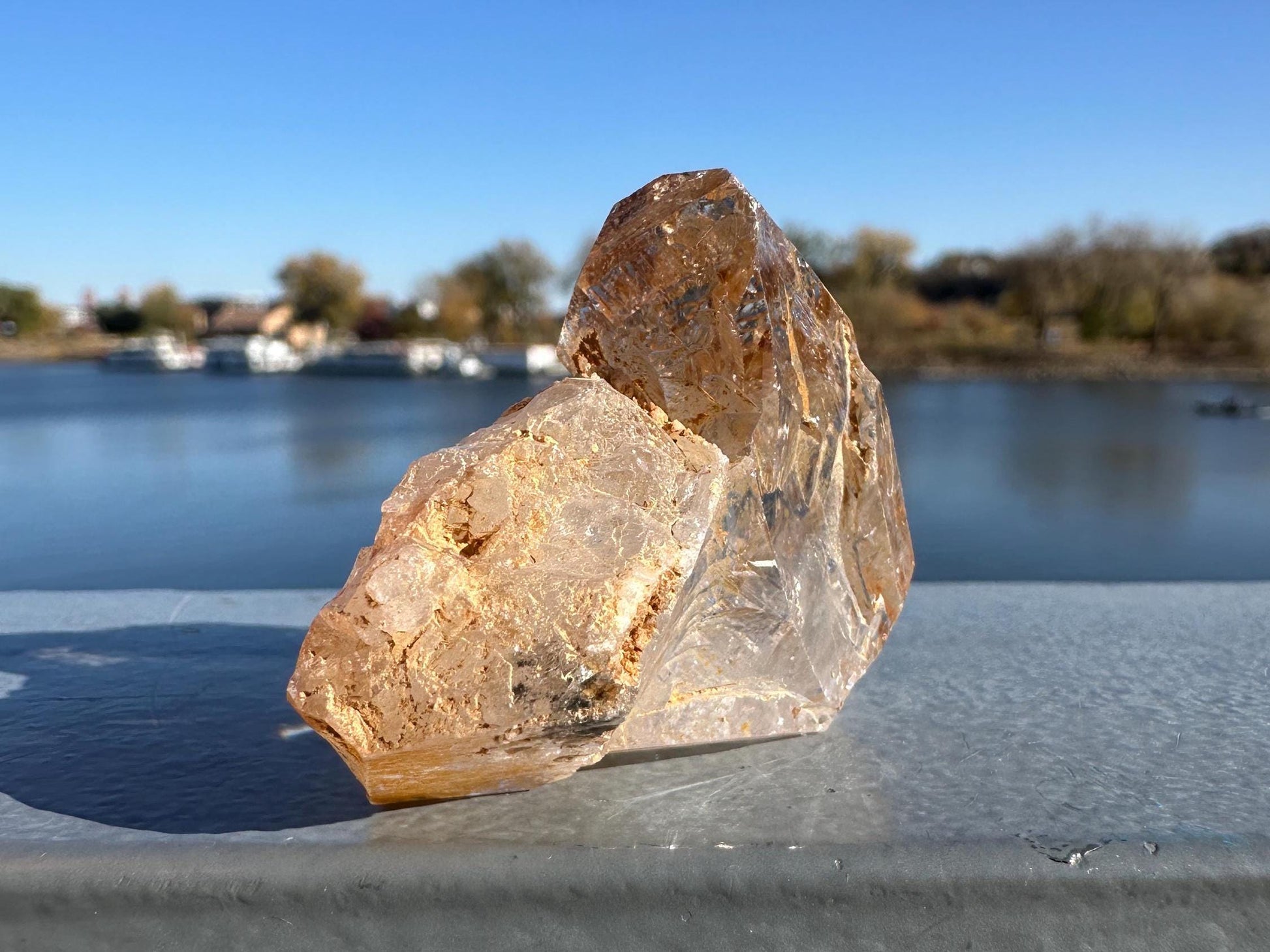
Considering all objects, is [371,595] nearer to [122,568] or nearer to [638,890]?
[638,890]

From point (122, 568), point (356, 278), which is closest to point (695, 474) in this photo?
point (122, 568)

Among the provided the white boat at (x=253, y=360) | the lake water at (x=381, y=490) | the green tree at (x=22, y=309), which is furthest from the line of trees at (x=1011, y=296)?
the green tree at (x=22, y=309)

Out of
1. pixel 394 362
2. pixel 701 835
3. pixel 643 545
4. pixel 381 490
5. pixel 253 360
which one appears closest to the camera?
pixel 701 835

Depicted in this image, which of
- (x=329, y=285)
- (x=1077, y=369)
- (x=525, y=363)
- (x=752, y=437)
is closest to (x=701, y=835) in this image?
(x=752, y=437)

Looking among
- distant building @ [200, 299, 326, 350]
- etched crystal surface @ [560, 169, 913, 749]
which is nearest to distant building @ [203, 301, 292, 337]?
distant building @ [200, 299, 326, 350]

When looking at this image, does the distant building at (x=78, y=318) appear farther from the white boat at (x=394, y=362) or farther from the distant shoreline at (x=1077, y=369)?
the distant shoreline at (x=1077, y=369)

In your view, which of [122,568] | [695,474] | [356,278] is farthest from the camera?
[356,278]

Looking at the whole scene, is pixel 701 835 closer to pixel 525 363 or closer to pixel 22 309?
pixel 525 363
